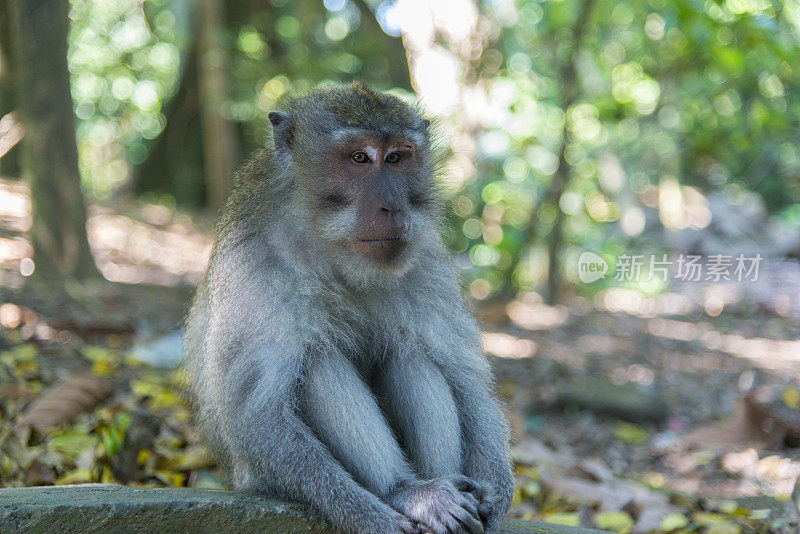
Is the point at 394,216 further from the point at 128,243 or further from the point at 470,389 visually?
the point at 128,243

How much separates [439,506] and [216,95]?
919 cm

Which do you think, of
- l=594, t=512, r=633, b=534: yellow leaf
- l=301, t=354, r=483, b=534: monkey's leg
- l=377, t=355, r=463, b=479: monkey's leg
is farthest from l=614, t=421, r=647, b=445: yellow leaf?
l=301, t=354, r=483, b=534: monkey's leg

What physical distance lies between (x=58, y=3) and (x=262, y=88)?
5.46 m

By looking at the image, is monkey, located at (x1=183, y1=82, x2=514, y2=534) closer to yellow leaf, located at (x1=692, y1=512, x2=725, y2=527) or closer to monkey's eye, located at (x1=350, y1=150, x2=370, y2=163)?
monkey's eye, located at (x1=350, y1=150, x2=370, y2=163)

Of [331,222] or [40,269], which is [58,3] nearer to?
[40,269]

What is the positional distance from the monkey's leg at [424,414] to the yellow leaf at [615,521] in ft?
5.14

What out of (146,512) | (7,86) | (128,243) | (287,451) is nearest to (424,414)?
(287,451)

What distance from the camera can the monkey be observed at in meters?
2.88

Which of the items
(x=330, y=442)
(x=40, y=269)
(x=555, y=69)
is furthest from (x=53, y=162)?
(x=555, y=69)

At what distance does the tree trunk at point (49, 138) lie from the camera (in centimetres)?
639

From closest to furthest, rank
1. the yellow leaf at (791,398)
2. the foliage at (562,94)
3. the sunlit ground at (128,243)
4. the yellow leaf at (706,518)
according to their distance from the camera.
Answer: the yellow leaf at (706,518)
the yellow leaf at (791,398)
the sunlit ground at (128,243)
the foliage at (562,94)

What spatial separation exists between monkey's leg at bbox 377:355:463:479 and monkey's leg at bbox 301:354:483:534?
13cm

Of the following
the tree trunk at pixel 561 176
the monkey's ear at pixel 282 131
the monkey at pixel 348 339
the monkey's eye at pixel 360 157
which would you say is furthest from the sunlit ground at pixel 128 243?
the monkey's eye at pixel 360 157

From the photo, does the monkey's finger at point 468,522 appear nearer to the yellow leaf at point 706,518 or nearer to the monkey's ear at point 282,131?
the monkey's ear at point 282,131
